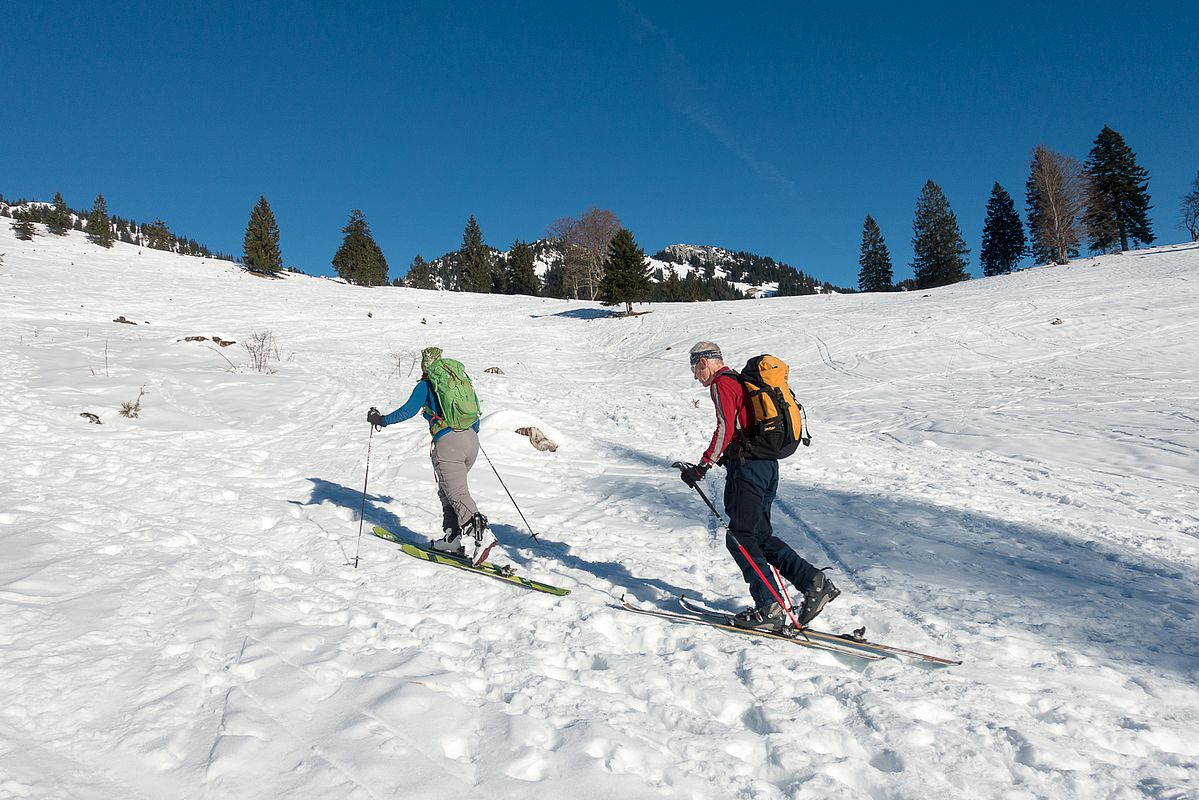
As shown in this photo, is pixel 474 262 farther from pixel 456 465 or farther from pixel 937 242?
pixel 456 465

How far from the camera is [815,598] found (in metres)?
4.30

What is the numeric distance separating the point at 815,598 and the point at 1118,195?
64.2 meters

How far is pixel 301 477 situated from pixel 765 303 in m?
35.9

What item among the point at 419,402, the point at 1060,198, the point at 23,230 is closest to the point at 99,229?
the point at 23,230

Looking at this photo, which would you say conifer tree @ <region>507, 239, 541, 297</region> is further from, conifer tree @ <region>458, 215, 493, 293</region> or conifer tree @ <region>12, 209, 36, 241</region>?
conifer tree @ <region>12, 209, 36, 241</region>

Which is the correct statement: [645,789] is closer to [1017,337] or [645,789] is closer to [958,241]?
[1017,337]

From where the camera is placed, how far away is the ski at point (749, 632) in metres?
4.04

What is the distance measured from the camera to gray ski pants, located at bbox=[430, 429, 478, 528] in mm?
5820

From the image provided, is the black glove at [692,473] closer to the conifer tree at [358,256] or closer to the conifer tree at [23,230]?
the conifer tree at [358,256]

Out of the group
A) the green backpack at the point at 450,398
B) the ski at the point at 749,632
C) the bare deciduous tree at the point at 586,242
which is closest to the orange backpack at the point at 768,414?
the ski at the point at 749,632

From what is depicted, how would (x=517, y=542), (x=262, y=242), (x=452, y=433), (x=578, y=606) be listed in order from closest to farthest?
(x=578, y=606) < (x=452, y=433) < (x=517, y=542) < (x=262, y=242)

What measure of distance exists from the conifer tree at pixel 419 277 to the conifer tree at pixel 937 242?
201ft

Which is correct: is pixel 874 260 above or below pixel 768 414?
above

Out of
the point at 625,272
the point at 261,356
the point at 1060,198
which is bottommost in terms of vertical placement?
the point at 261,356
